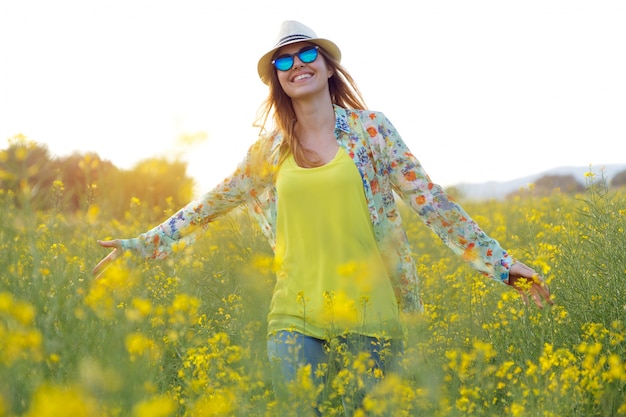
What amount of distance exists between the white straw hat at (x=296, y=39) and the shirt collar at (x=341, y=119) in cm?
25

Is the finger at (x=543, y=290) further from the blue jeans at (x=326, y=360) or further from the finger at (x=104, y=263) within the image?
the finger at (x=104, y=263)

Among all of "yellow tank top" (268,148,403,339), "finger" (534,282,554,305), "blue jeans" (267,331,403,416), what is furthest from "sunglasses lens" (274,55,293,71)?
"finger" (534,282,554,305)

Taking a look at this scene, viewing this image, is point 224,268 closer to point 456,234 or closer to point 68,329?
point 456,234

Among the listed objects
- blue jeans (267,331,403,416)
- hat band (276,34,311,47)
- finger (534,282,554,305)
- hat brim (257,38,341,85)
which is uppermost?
hat band (276,34,311,47)

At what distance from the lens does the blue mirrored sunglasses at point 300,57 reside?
3309 millimetres

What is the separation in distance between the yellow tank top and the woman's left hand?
0.50 meters

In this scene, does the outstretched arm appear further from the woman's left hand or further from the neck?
the woman's left hand

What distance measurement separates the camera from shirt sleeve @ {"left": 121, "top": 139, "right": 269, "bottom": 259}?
3.40m

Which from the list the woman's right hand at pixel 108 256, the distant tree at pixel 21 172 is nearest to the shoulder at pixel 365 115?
the woman's right hand at pixel 108 256

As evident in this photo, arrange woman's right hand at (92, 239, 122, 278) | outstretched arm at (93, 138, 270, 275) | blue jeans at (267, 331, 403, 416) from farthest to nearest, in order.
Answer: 1. outstretched arm at (93, 138, 270, 275)
2. woman's right hand at (92, 239, 122, 278)
3. blue jeans at (267, 331, 403, 416)

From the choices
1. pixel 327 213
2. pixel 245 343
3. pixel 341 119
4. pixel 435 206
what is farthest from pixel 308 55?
pixel 245 343

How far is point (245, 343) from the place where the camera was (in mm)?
2672

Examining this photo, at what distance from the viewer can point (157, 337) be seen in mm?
3350

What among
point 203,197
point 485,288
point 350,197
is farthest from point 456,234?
point 203,197
